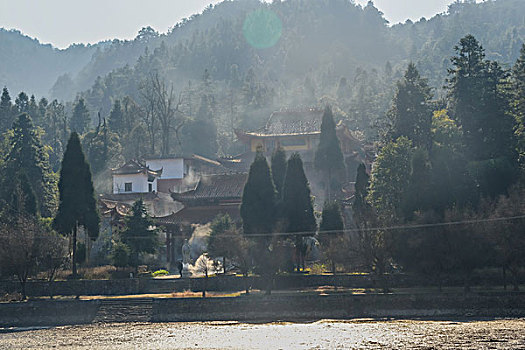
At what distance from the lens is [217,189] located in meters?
49.7

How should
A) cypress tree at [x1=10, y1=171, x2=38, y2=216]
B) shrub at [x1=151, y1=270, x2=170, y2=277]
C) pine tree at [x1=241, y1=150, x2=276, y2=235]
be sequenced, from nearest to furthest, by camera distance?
pine tree at [x1=241, y1=150, x2=276, y2=235] → shrub at [x1=151, y1=270, x2=170, y2=277] → cypress tree at [x1=10, y1=171, x2=38, y2=216]

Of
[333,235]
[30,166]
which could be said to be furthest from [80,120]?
[333,235]

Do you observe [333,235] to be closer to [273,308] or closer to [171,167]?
[273,308]

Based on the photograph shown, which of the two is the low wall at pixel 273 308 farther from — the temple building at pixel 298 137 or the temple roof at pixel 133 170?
the temple roof at pixel 133 170

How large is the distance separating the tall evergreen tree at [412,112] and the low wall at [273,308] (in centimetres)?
2051

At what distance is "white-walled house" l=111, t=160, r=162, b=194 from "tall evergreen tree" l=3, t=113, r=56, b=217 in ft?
27.3

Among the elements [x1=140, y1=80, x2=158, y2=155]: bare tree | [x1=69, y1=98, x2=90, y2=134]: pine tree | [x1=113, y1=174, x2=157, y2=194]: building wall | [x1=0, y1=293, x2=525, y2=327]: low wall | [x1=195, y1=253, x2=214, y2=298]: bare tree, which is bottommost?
[x1=0, y1=293, x2=525, y2=327]: low wall

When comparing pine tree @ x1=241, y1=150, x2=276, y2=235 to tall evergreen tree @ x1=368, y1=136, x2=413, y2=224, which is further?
tall evergreen tree @ x1=368, y1=136, x2=413, y2=224

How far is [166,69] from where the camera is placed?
→ 17338 cm

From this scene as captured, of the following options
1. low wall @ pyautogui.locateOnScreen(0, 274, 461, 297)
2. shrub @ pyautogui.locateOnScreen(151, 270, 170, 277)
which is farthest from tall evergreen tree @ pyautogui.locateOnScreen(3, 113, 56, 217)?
low wall @ pyautogui.locateOnScreen(0, 274, 461, 297)

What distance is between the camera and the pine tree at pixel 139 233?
130 feet

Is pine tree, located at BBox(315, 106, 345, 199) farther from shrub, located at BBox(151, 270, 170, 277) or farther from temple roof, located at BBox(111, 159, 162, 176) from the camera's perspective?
shrub, located at BBox(151, 270, 170, 277)

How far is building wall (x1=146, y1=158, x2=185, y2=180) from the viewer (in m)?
73.8

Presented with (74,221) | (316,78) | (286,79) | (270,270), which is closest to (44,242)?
(74,221)
